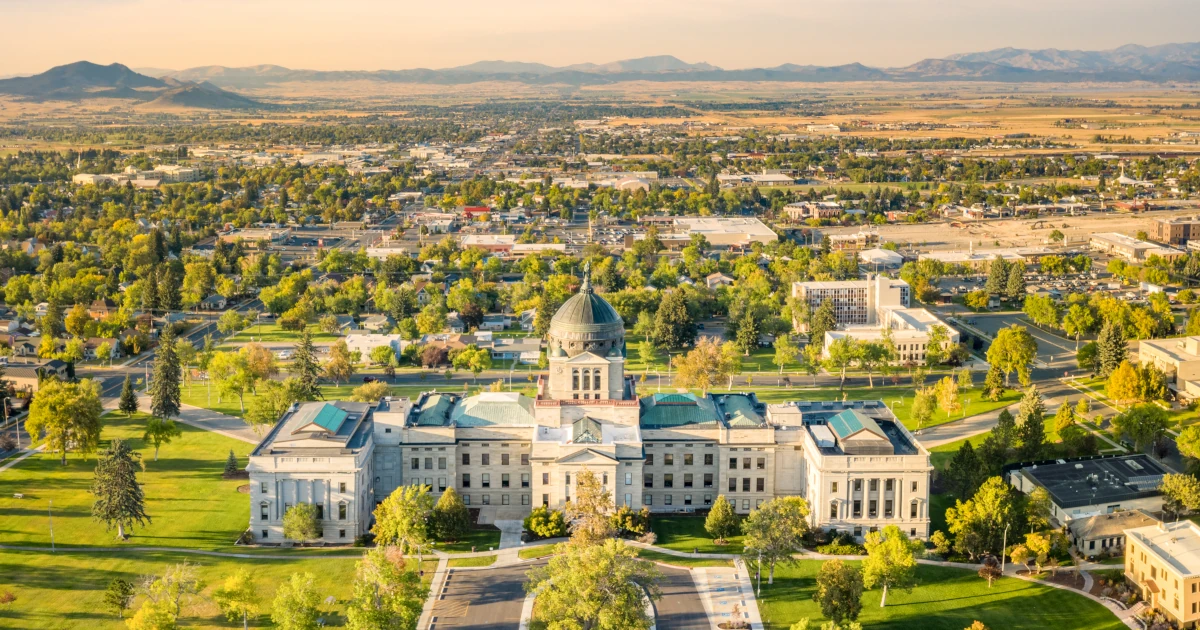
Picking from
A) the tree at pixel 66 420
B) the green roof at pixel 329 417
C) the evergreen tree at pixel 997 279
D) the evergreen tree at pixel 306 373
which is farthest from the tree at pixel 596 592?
the evergreen tree at pixel 997 279

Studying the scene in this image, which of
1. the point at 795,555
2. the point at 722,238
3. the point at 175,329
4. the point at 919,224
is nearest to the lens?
the point at 795,555

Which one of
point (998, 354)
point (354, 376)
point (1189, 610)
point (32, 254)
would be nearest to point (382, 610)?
point (1189, 610)

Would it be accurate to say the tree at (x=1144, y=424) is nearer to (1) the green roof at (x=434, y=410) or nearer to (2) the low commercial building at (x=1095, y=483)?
(2) the low commercial building at (x=1095, y=483)

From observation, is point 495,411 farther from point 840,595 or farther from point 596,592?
point 840,595

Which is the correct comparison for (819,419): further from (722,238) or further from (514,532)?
(722,238)

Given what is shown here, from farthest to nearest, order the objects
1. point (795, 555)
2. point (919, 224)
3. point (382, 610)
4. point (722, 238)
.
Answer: point (919, 224) → point (722, 238) → point (795, 555) → point (382, 610)

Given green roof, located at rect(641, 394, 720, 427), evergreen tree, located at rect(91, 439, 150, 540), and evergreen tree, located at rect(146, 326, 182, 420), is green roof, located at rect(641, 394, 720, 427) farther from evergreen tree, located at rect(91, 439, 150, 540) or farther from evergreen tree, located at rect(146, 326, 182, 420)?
evergreen tree, located at rect(146, 326, 182, 420)
